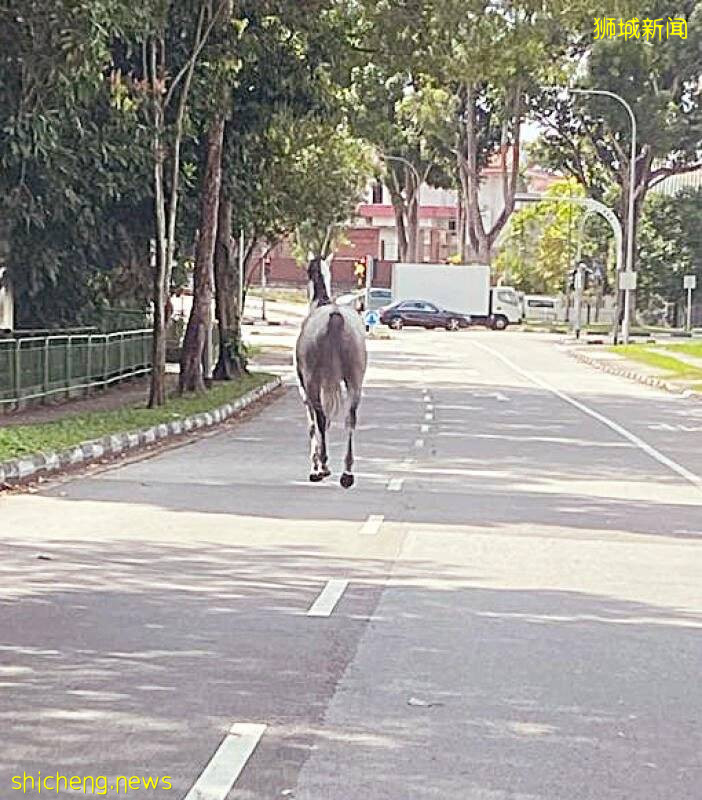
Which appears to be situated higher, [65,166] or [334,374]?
[65,166]

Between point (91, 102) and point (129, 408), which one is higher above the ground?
point (91, 102)

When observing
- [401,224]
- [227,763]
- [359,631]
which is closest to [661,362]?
[401,224]

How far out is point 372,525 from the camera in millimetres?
14492

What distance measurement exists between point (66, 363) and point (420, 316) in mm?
54502

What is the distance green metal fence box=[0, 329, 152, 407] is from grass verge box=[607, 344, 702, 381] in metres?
15.4

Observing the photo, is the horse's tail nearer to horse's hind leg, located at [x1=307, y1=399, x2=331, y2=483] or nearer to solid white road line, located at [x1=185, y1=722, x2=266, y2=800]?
horse's hind leg, located at [x1=307, y1=399, x2=331, y2=483]

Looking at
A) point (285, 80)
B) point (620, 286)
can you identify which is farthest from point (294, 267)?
point (285, 80)

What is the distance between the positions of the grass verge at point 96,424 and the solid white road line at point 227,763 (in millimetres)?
10892

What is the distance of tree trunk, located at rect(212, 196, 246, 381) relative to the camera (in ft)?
120

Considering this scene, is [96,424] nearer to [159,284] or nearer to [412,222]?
[159,284]

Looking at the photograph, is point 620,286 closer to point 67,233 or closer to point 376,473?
point 67,233

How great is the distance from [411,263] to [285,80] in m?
56.6

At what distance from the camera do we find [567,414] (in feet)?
102

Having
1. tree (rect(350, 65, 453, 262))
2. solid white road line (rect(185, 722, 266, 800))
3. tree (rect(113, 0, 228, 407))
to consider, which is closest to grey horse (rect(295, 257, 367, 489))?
solid white road line (rect(185, 722, 266, 800))
